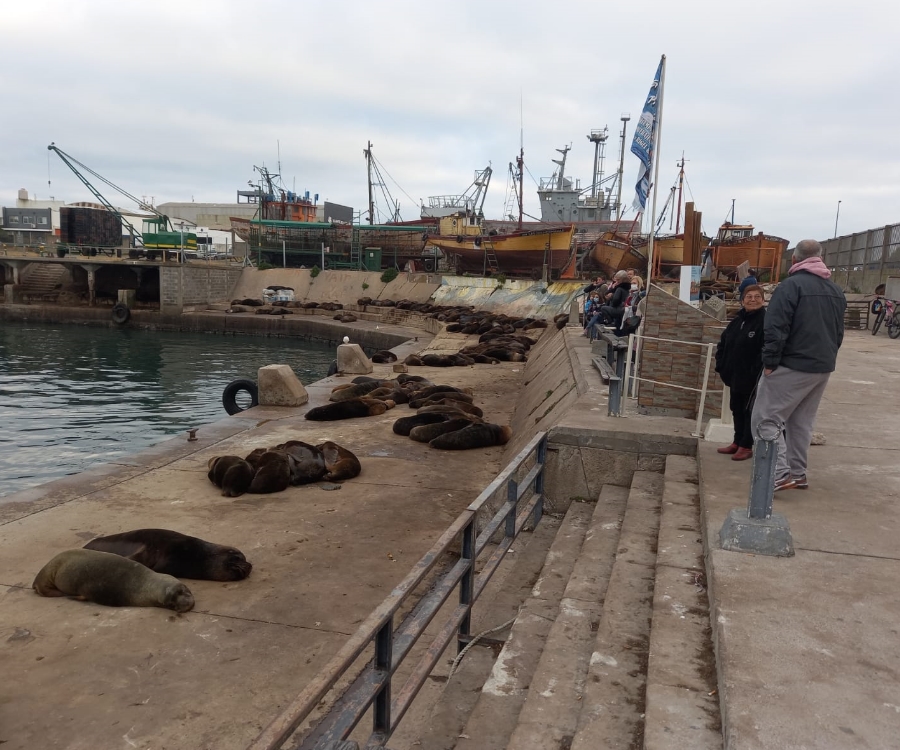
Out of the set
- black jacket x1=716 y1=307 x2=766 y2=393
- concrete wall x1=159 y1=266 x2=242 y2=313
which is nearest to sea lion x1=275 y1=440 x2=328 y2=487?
black jacket x1=716 y1=307 x2=766 y2=393

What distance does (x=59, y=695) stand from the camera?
424 cm

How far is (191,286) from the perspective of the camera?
43.3 m

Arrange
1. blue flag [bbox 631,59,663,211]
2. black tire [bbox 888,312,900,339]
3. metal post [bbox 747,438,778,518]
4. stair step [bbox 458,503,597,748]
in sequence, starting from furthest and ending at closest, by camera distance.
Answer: black tire [bbox 888,312,900,339] < blue flag [bbox 631,59,663,211] < metal post [bbox 747,438,778,518] < stair step [bbox 458,503,597,748]

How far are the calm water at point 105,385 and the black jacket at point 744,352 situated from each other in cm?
1146

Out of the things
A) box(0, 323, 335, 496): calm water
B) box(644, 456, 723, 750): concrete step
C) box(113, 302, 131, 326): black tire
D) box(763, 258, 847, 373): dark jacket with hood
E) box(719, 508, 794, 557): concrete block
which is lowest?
box(0, 323, 335, 496): calm water

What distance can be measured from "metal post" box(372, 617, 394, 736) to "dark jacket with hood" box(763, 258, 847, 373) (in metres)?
3.40

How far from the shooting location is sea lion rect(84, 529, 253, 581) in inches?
229

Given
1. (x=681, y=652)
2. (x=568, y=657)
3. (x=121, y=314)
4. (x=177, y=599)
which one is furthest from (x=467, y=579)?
(x=121, y=314)

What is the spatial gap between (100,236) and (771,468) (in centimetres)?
6820

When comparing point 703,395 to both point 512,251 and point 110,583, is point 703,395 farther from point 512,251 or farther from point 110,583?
point 512,251

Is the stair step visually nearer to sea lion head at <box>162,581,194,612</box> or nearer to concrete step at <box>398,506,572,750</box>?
concrete step at <box>398,506,572,750</box>

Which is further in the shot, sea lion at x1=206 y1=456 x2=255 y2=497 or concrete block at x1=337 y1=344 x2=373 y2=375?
concrete block at x1=337 y1=344 x2=373 y2=375

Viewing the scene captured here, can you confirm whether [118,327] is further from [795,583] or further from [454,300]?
[795,583]

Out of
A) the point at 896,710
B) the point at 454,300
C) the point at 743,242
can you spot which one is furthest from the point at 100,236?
the point at 896,710
